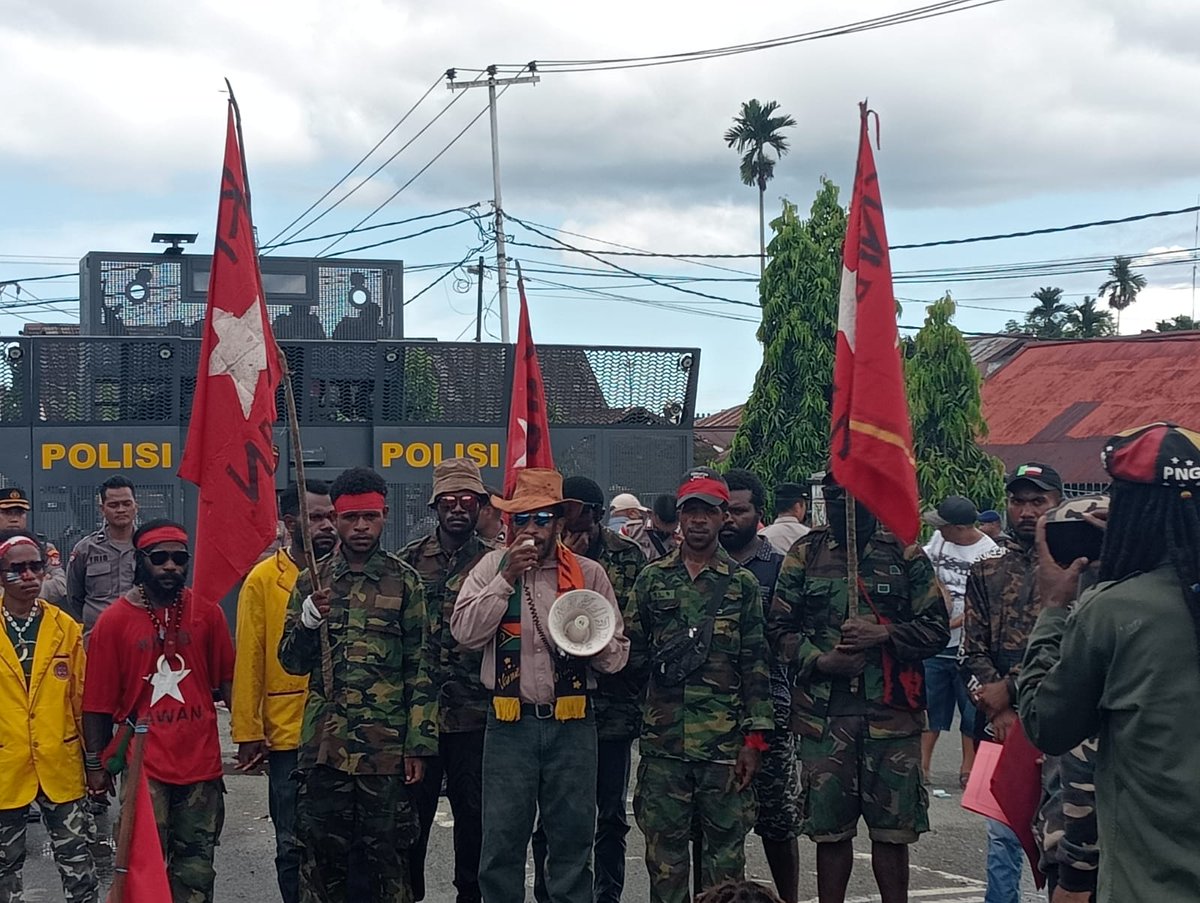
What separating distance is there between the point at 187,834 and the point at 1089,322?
6451cm

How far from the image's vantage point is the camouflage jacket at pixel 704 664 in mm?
5910

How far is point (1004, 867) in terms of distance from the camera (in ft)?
20.0

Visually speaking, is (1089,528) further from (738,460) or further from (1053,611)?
(738,460)

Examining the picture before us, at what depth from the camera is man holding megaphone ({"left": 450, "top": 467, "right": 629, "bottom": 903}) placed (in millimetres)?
5742

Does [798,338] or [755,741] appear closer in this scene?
[755,741]

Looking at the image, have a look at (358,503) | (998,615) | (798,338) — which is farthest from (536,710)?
(798,338)

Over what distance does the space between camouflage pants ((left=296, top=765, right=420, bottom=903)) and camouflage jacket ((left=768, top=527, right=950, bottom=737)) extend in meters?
1.77

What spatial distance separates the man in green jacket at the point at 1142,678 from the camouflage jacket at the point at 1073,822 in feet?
2.93

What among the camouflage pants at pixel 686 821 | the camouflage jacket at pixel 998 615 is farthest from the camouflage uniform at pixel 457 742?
the camouflage jacket at pixel 998 615

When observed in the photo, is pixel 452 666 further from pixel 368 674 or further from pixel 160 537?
pixel 160 537

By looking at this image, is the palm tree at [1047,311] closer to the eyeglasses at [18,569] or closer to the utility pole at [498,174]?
the utility pole at [498,174]

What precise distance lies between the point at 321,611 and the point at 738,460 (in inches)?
724

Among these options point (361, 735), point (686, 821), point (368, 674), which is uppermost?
point (368, 674)

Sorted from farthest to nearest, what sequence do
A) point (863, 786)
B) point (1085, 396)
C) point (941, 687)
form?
point (1085, 396), point (941, 687), point (863, 786)
